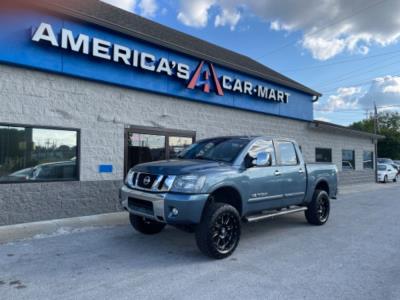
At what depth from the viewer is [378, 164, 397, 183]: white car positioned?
2452 centimetres

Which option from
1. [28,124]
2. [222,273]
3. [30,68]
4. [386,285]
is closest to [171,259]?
[222,273]

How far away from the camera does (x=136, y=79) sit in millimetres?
9930

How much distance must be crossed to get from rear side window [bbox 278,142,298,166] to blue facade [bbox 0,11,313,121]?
15.5 feet

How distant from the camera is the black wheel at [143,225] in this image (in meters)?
6.70

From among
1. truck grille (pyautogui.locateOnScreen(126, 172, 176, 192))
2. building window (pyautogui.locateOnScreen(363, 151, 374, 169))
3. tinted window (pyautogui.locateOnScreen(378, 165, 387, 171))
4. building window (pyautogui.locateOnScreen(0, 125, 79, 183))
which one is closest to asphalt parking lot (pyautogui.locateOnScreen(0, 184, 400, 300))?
truck grille (pyautogui.locateOnScreen(126, 172, 176, 192))

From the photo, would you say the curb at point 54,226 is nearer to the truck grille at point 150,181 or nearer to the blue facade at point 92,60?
the truck grille at point 150,181

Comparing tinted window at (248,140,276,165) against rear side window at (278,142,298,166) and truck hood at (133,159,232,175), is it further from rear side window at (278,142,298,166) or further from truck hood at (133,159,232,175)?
truck hood at (133,159,232,175)

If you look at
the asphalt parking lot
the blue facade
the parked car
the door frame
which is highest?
the blue facade

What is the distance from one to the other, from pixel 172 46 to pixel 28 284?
27.0ft

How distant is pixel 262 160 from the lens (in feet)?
21.4

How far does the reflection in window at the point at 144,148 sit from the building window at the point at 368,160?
1802 centimetres

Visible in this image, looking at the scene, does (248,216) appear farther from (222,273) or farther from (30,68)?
(30,68)

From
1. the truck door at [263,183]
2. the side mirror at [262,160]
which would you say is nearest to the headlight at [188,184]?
the truck door at [263,183]

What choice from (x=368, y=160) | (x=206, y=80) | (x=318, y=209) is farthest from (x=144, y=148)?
(x=368, y=160)
